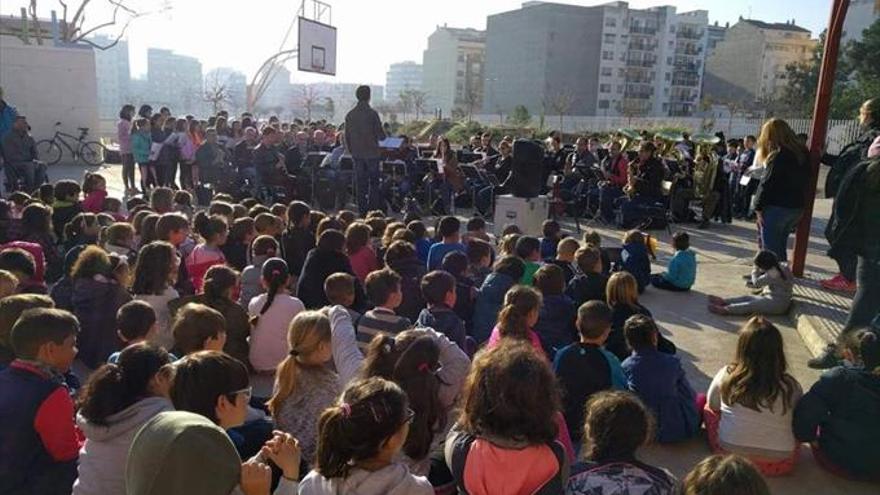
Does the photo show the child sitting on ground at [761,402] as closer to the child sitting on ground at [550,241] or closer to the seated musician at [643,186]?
the child sitting on ground at [550,241]

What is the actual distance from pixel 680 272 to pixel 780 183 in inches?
52.5

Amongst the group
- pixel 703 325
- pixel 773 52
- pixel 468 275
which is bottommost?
pixel 703 325

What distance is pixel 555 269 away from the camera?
4535mm

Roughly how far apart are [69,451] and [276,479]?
83 cm

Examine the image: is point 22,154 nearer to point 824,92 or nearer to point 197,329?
point 197,329

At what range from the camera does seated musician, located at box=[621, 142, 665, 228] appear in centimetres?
1093

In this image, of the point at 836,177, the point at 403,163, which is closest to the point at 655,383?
the point at 836,177

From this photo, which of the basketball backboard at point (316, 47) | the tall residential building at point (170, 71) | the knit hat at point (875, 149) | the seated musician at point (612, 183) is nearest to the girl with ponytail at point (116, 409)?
the knit hat at point (875, 149)

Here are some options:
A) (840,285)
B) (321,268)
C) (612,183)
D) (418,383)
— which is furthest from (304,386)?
(612,183)

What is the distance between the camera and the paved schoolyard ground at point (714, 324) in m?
3.61

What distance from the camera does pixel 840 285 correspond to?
280 inches

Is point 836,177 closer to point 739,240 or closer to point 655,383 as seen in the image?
point 655,383

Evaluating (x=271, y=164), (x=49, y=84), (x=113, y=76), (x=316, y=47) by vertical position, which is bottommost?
(x=271, y=164)

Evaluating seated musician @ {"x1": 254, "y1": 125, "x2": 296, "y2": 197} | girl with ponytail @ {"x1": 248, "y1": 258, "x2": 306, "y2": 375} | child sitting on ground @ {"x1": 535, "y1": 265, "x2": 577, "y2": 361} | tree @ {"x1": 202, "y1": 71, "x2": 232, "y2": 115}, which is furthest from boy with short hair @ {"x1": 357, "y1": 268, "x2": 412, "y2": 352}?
tree @ {"x1": 202, "y1": 71, "x2": 232, "y2": 115}
